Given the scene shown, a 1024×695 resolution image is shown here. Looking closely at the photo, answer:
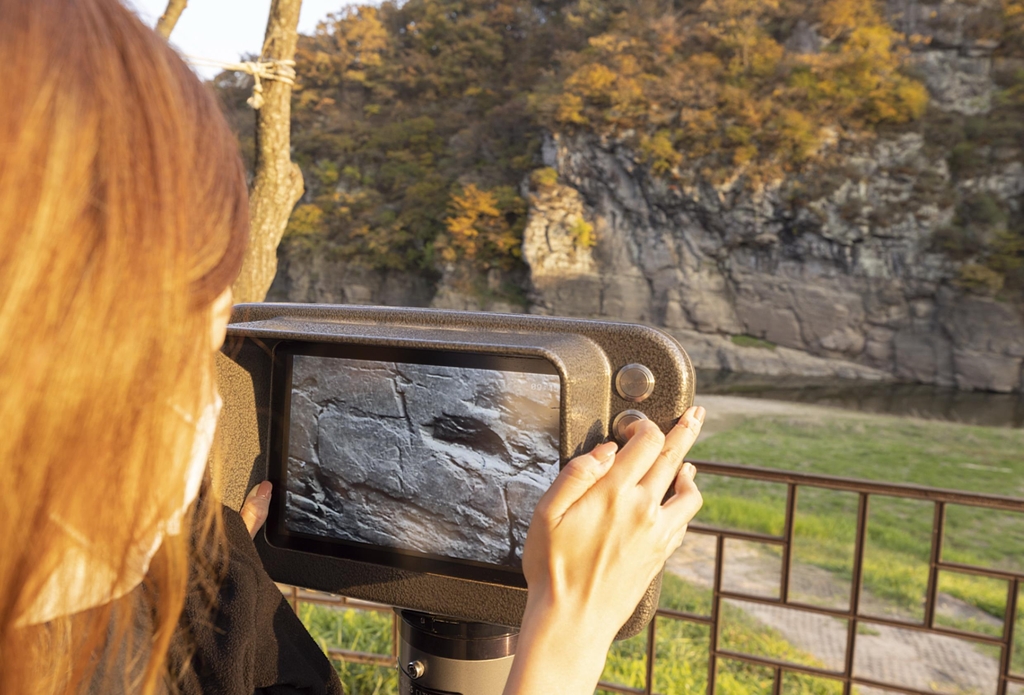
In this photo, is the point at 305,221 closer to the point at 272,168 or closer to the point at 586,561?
the point at 272,168

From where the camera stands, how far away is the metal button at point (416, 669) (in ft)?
2.05

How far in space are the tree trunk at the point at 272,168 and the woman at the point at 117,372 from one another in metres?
2.18

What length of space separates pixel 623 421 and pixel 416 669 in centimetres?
32

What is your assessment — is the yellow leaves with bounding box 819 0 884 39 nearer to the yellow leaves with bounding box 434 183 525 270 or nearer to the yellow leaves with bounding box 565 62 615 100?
the yellow leaves with bounding box 565 62 615 100

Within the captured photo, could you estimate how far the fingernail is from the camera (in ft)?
1.47

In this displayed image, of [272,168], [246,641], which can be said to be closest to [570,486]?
[246,641]

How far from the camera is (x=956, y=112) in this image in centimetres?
1279

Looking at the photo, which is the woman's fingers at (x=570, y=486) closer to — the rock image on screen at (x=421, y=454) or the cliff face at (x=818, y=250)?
the rock image on screen at (x=421, y=454)

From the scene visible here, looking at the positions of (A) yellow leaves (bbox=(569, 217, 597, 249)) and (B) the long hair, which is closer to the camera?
(B) the long hair

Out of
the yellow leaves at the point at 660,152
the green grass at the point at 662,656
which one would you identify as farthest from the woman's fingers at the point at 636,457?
the yellow leaves at the point at 660,152

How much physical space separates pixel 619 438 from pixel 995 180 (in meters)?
14.9

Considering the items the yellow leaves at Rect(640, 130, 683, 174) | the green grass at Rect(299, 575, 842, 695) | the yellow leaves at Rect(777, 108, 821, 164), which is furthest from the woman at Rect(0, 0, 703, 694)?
the yellow leaves at Rect(777, 108, 821, 164)

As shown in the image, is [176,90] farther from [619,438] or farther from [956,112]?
[956,112]

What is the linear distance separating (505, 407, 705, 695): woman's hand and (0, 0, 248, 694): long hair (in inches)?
8.7
